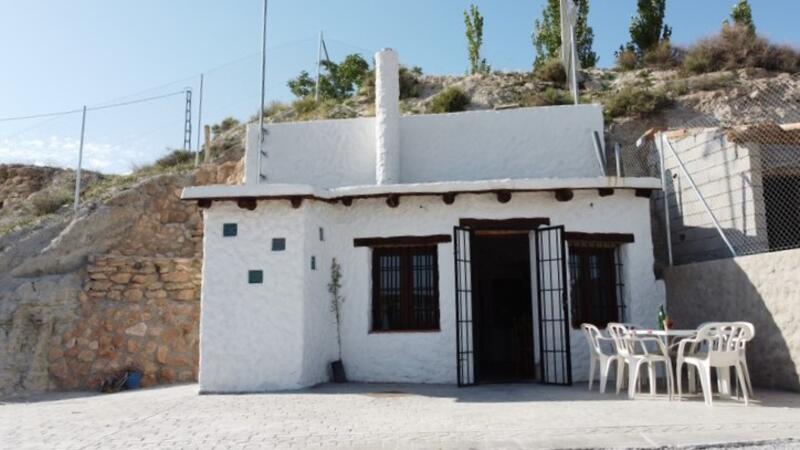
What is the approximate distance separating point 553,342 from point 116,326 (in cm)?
843

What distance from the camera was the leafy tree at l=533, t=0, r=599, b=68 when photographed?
81.7 feet

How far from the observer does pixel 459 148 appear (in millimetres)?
11930

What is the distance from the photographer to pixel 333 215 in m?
10.6

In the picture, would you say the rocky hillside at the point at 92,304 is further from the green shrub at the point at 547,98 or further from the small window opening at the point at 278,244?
the green shrub at the point at 547,98

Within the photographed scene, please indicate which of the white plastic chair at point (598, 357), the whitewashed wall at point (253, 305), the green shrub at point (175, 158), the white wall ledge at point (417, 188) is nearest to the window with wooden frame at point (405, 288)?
the white wall ledge at point (417, 188)

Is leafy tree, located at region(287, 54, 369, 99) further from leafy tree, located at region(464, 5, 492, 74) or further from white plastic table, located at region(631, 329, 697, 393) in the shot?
white plastic table, located at region(631, 329, 697, 393)

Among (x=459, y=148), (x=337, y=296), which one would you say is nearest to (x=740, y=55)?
(x=459, y=148)

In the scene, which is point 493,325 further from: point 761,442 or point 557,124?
point 761,442

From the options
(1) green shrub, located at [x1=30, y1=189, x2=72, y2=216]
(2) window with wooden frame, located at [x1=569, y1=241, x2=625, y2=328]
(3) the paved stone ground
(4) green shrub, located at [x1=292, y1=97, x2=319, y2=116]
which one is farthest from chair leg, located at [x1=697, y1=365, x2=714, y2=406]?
(4) green shrub, located at [x1=292, y1=97, x2=319, y2=116]

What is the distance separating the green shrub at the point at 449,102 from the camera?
64.8 feet

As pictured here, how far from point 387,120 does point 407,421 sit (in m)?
6.27

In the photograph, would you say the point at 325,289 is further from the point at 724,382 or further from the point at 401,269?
the point at 724,382

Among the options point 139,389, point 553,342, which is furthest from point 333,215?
point 139,389

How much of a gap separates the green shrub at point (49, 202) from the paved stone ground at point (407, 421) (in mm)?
8463
